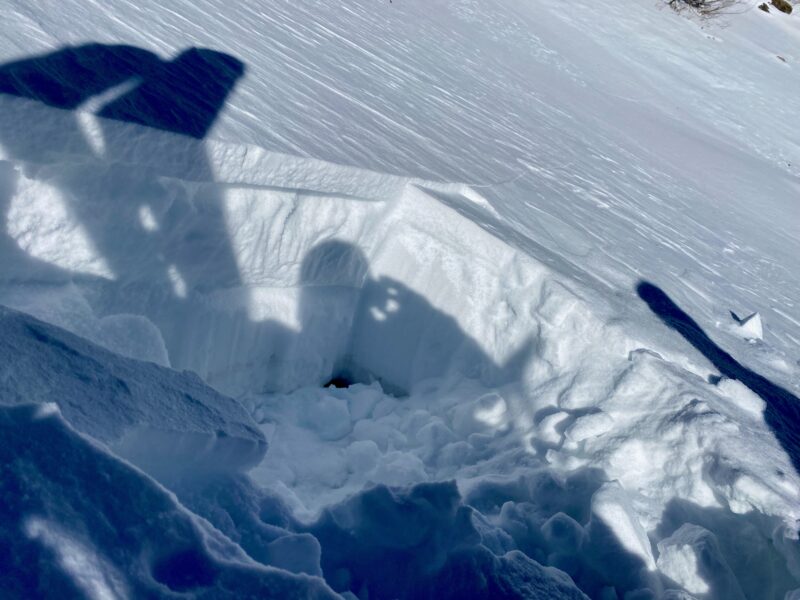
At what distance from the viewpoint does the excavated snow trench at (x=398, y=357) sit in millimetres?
2205

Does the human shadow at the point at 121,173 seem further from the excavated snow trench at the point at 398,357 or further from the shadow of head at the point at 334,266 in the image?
the shadow of head at the point at 334,266

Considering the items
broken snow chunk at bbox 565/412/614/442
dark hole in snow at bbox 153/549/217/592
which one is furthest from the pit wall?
dark hole in snow at bbox 153/549/217/592

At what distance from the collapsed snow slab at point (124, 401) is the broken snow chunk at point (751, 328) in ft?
8.35

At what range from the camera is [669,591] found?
2.13m

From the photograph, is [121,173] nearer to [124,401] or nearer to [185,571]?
[124,401]

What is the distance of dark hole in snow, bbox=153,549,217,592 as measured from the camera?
49.6 inches

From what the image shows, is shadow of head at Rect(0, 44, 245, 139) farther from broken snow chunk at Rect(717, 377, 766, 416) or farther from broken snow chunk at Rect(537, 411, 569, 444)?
broken snow chunk at Rect(717, 377, 766, 416)

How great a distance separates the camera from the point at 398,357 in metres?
3.21

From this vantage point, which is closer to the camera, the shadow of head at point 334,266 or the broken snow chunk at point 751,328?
the shadow of head at point 334,266

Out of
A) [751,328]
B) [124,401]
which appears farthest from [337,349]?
[751,328]

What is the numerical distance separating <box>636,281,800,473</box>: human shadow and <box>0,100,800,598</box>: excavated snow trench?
4.9 inches

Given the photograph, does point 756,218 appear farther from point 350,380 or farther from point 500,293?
point 350,380

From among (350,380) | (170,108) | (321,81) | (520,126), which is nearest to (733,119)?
(520,126)

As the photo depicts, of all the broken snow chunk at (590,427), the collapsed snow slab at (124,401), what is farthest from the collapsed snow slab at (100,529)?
the broken snow chunk at (590,427)
